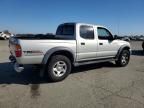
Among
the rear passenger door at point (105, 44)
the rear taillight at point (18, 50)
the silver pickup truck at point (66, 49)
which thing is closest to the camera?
the rear taillight at point (18, 50)

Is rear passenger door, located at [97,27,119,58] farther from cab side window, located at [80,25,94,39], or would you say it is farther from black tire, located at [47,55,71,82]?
black tire, located at [47,55,71,82]

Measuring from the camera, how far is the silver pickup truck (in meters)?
5.42

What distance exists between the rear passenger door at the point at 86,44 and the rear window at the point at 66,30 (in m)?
0.35

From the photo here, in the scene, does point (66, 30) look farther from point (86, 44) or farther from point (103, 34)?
point (103, 34)

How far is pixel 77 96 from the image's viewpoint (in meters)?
4.73

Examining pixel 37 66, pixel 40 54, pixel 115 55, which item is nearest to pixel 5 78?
pixel 37 66

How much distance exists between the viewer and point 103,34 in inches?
308

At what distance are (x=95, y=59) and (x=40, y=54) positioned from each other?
2650mm

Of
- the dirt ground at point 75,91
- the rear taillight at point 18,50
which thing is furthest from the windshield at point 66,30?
the rear taillight at point 18,50

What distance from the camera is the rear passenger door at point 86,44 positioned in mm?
6688

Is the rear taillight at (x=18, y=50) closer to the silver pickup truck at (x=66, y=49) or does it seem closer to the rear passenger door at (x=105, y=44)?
the silver pickup truck at (x=66, y=49)

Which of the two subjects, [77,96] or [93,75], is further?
[93,75]

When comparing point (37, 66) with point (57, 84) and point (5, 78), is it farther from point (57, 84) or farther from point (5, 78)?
point (5, 78)

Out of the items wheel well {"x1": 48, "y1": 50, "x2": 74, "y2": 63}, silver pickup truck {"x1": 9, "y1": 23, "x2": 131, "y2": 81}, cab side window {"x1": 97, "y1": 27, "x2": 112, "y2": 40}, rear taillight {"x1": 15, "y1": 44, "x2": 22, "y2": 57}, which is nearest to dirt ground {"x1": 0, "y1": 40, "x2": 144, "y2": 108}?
silver pickup truck {"x1": 9, "y1": 23, "x2": 131, "y2": 81}
